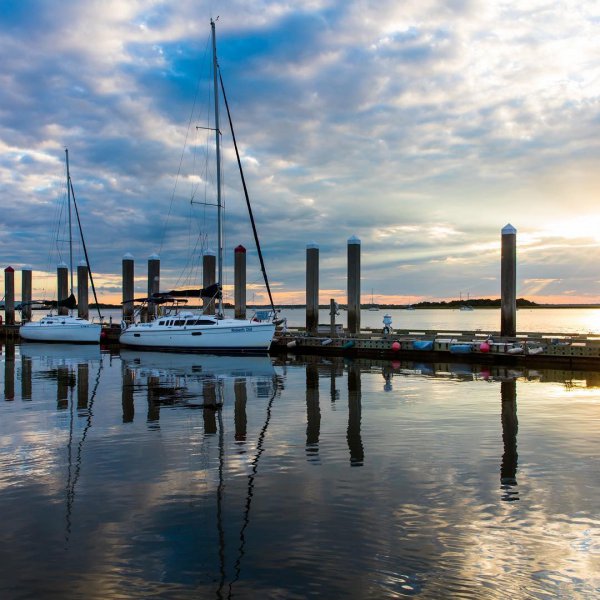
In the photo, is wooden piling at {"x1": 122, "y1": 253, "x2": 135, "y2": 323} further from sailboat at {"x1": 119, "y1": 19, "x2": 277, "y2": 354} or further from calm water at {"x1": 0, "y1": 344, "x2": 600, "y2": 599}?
calm water at {"x1": 0, "y1": 344, "x2": 600, "y2": 599}

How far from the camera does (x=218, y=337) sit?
33250 millimetres

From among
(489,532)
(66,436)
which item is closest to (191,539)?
(489,532)

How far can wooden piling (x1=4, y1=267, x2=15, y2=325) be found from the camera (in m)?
57.7

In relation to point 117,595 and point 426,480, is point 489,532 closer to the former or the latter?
point 426,480

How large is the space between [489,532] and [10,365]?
27.5 m

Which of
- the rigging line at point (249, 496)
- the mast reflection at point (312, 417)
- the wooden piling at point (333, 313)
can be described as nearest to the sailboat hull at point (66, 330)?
the wooden piling at point (333, 313)

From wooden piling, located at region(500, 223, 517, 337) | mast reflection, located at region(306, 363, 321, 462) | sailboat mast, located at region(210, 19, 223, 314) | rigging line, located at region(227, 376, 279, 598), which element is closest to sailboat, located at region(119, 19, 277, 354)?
sailboat mast, located at region(210, 19, 223, 314)

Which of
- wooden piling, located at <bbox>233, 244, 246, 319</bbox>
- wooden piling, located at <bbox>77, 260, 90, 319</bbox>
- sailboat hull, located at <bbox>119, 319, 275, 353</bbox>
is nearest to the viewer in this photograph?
sailboat hull, located at <bbox>119, 319, 275, 353</bbox>

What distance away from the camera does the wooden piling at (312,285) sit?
33438mm

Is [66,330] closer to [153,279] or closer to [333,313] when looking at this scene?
[153,279]

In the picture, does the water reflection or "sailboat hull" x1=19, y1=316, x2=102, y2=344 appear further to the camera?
"sailboat hull" x1=19, y1=316, x2=102, y2=344

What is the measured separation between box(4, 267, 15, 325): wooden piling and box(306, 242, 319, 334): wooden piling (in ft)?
121

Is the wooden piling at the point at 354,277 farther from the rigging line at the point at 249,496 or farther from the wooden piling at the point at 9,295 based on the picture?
the wooden piling at the point at 9,295

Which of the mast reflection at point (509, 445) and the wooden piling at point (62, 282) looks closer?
the mast reflection at point (509, 445)
